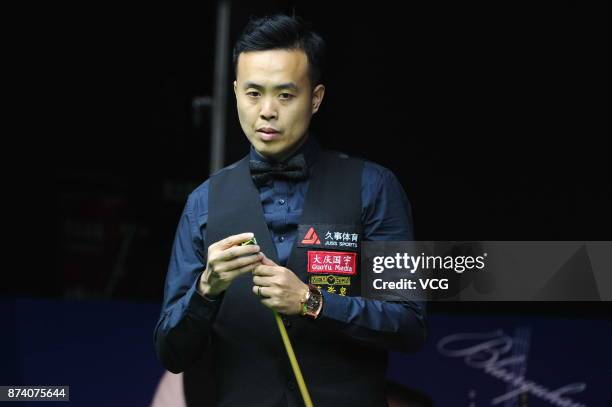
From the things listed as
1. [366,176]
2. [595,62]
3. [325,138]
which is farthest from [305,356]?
[595,62]

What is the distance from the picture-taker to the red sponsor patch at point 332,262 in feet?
7.18

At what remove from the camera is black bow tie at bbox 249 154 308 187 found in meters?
2.27

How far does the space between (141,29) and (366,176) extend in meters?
3.14

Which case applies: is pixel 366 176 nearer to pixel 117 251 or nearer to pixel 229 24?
pixel 229 24

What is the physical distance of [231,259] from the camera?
1.96 meters

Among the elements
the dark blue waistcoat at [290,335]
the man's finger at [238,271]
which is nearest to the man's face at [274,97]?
the dark blue waistcoat at [290,335]

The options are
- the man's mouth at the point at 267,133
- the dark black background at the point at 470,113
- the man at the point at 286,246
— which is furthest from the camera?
the dark black background at the point at 470,113

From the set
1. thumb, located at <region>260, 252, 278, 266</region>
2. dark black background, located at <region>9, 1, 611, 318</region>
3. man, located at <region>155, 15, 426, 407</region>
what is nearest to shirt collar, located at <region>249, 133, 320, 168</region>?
man, located at <region>155, 15, 426, 407</region>

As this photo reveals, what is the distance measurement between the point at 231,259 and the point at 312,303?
0.21 metres

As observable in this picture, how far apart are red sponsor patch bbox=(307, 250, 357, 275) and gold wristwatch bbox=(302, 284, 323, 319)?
16 centimetres

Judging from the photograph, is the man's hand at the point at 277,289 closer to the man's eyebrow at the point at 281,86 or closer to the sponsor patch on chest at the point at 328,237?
the sponsor patch on chest at the point at 328,237

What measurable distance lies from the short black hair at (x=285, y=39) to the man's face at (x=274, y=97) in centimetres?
2

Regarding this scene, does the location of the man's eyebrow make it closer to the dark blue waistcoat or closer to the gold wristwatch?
the dark blue waistcoat

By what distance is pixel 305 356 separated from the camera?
7.04 feet
